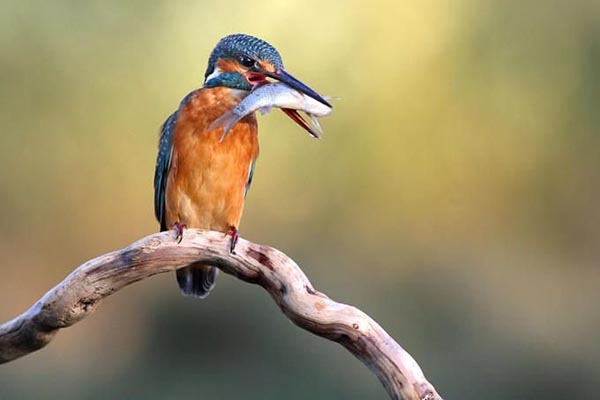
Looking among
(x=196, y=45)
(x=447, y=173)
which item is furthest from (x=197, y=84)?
(x=447, y=173)

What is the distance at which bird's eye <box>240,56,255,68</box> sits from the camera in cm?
277

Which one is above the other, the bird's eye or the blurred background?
the blurred background

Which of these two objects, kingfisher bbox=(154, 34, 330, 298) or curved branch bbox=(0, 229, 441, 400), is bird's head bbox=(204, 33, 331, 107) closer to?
kingfisher bbox=(154, 34, 330, 298)

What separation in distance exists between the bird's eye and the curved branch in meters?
0.58

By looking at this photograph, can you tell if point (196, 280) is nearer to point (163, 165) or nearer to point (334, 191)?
point (163, 165)

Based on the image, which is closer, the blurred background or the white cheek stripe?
the white cheek stripe

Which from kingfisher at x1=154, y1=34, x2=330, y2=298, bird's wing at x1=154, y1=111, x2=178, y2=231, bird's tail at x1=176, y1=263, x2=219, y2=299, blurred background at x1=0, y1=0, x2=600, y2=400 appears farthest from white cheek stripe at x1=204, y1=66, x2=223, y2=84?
blurred background at x1=0, y1=0, x2=600, y2=400

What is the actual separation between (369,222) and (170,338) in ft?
4.06

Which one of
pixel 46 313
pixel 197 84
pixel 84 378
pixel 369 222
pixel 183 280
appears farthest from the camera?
pixel 369 222

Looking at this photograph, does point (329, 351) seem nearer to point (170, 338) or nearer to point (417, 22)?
point (170, 338)

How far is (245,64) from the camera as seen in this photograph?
2.79m

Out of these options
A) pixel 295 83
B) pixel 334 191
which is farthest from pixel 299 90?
pixel 334 191

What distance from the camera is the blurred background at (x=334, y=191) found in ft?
18.3

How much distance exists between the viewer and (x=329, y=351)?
18.3ft
